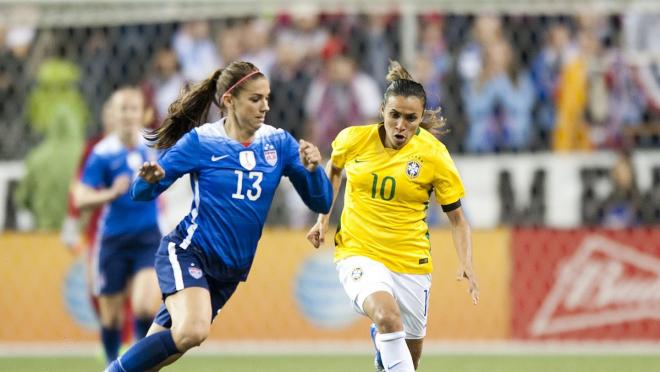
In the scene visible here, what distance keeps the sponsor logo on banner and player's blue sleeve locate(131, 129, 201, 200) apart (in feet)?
19.1

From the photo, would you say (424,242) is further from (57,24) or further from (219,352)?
(57,24)

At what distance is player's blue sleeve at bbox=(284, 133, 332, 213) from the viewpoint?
23.5 feet

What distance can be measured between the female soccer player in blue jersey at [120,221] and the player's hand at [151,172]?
307cm

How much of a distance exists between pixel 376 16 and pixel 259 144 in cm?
581

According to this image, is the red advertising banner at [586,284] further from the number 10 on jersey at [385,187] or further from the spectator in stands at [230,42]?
the number 10 on jersey at [385,187]

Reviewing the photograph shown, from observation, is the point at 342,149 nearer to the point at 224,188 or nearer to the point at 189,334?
the point at 224,188

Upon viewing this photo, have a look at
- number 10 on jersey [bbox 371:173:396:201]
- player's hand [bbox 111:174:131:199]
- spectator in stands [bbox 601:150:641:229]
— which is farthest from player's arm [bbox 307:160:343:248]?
spectator in stands [bbox 601:150:641:229]

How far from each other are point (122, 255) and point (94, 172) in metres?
0.65

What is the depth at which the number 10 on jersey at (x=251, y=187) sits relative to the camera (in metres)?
7.03

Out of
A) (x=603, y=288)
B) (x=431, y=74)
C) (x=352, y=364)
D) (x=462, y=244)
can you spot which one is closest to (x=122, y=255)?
(x=352, y=364)

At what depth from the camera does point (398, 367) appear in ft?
24.0

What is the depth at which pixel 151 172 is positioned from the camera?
6.70 metres

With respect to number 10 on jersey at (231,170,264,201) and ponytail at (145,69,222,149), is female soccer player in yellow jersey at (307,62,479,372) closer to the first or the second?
number 10 on jersey at (231,170,264,201)

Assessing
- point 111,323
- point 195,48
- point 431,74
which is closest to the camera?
point 111,323
